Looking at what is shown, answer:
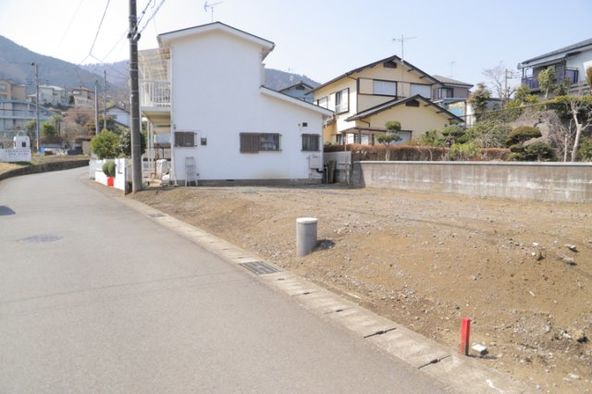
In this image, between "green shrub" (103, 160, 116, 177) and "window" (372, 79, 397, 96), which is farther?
"window" (372, 79, 397, 96)

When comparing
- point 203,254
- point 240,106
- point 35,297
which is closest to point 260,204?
→ point 203,254

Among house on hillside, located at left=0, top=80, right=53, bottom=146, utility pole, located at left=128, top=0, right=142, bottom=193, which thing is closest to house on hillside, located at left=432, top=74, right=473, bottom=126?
utility pole, located at left=128, top=0, right=142, bottom=193

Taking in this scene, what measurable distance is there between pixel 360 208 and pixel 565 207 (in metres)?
4.72

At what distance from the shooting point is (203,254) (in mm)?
7836

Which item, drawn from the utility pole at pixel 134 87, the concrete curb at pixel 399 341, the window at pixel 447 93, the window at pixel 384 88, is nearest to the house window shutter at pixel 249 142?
the utility pole at pixel 134 87

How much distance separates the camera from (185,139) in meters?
19.0

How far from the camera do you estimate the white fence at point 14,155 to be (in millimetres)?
36875

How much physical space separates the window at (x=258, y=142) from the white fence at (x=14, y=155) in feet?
89.7

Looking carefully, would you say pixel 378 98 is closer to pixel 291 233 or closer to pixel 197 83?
pixel 197 83

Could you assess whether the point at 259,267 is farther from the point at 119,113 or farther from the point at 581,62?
the point at 119,113

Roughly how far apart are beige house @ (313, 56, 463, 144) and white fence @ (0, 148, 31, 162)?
2611 centimetres

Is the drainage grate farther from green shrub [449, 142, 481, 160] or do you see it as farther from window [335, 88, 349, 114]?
window [335, 88, 349, 114]

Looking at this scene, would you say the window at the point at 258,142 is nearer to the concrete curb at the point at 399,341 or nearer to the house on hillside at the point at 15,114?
the concrete curb at the point at 399,341

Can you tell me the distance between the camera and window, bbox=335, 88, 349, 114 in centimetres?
3159
